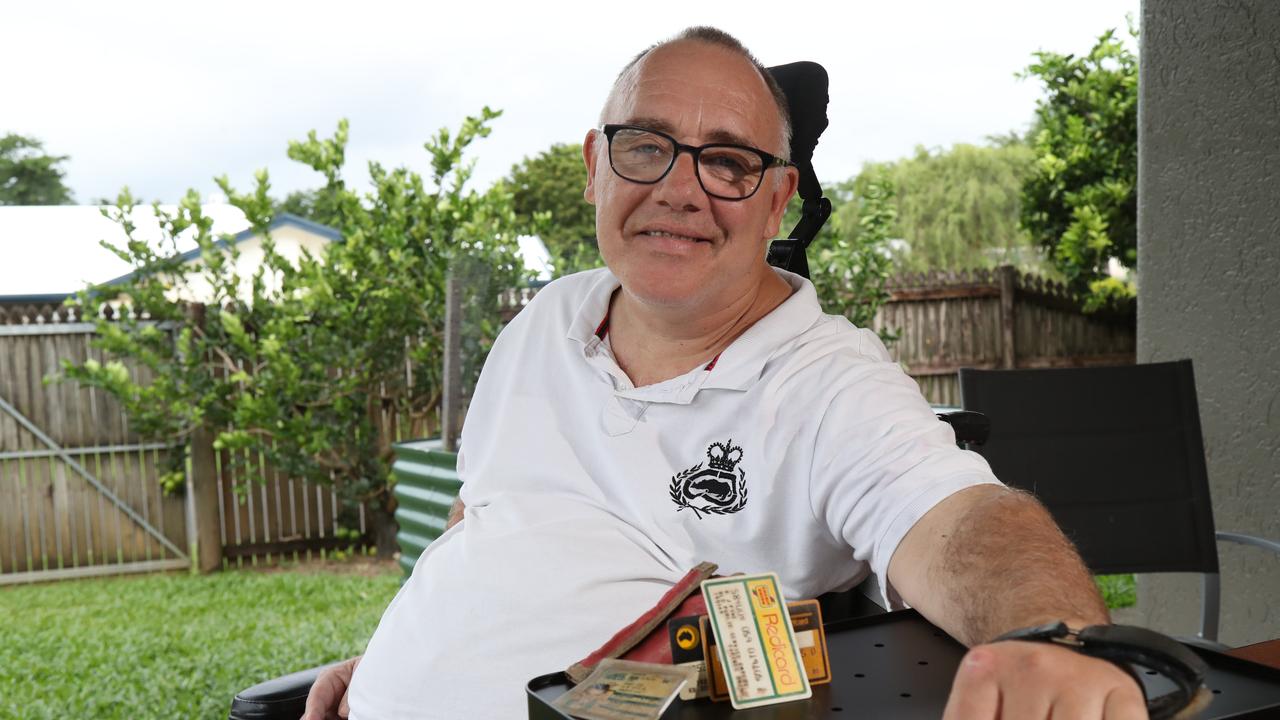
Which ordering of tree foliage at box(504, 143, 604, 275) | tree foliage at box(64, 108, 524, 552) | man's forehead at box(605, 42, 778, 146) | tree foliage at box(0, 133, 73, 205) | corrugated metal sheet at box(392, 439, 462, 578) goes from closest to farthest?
man's forehead at box(605, 42, 778, 146)
corrugated metal sheet at box(392, 439, 462, 578)
tree foliage at box(64, 108, 524, 552)
tree foliage at box(504, 143, 604, 275)
tree foliage at box(0, 133, 73, 205)

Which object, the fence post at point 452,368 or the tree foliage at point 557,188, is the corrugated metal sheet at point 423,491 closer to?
the fence post at point 452,368

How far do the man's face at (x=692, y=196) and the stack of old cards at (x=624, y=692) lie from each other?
31.6 inches

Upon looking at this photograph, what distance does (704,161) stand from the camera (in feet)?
4.87

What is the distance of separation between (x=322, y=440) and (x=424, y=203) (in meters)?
1.57

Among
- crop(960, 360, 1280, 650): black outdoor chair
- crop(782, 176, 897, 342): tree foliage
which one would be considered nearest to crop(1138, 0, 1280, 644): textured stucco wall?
crop(960, 360, 1280, 650): black outdoor chair

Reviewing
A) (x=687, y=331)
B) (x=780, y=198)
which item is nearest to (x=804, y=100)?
(x=780, y=198)

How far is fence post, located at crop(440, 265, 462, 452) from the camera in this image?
3645mm

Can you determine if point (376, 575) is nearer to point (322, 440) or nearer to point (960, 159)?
point (322, 440)

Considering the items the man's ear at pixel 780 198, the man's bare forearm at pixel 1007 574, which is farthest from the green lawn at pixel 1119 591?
the man's bare forearm at pixel 1007 574

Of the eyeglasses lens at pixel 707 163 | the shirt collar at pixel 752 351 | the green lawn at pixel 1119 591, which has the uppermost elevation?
the eyeglasses lens at pixel 707 163

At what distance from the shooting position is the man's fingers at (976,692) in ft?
2.20

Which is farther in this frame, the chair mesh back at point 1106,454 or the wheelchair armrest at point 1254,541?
the chair mesh back at point 1106,454

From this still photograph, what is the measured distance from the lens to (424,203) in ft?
22.0

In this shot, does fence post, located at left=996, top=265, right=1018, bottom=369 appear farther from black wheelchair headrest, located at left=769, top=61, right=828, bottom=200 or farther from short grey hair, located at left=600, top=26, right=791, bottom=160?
short grey hair, located at left=600, top=26, right=791, bottom=160
